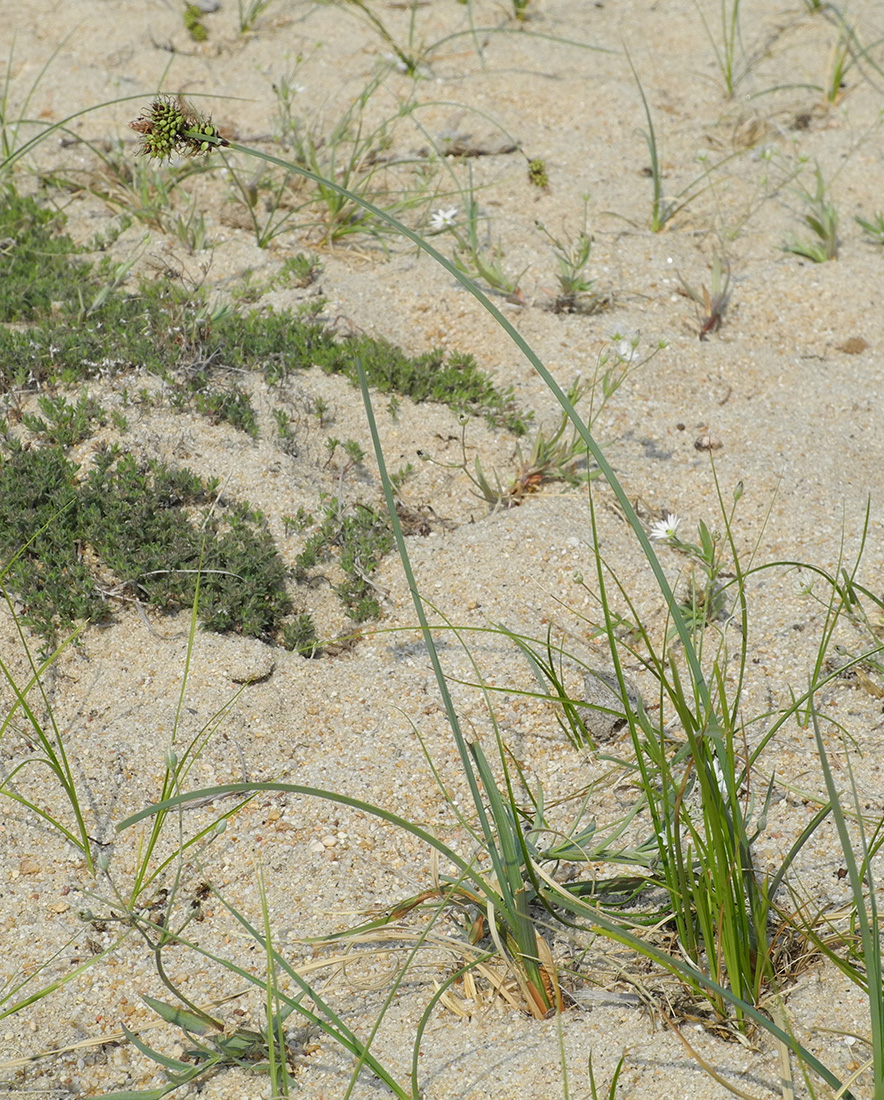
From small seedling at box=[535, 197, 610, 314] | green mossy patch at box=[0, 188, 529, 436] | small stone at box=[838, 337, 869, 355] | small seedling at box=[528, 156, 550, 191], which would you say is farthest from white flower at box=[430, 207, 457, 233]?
small stone at box=[838, 337, 869, 355]

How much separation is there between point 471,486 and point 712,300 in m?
1.46

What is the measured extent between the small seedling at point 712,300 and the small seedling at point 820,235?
0.44 meters

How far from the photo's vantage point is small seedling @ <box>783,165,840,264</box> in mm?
4324

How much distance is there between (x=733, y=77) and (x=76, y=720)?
15.6 feet

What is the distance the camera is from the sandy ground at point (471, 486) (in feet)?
6.57

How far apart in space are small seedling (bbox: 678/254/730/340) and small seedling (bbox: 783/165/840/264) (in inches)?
17.5

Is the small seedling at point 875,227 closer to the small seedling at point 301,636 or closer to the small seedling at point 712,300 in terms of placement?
the small seedling at point 712,300

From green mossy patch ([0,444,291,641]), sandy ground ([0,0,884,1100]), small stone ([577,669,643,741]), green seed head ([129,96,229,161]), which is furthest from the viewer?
green mossy patch ([0,444,291,641])

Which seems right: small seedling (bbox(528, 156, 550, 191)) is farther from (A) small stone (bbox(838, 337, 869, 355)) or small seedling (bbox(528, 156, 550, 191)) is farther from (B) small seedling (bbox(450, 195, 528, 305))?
(A) small stone (bbox(838, 337, 869, 355))

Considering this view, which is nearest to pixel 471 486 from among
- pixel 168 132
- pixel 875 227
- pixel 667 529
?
pixel 667 529

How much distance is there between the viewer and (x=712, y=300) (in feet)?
13.6

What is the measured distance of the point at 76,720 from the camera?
2701 mm

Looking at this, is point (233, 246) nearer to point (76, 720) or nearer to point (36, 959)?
point (76, 720)

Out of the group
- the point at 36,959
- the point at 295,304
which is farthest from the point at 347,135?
the point at 36,959
